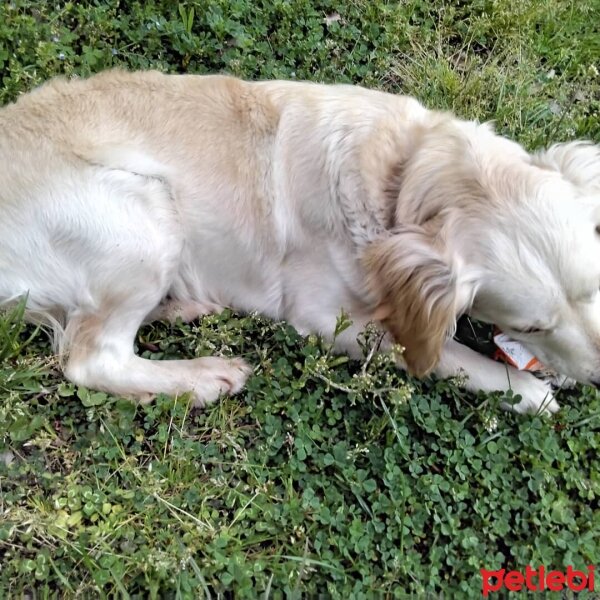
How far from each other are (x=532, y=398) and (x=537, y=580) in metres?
0.77

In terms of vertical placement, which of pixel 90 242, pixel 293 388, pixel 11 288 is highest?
pixel 90 242

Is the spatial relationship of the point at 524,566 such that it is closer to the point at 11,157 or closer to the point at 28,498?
the point at 28,498

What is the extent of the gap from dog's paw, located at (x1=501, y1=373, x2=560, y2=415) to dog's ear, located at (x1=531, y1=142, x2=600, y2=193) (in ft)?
2.95

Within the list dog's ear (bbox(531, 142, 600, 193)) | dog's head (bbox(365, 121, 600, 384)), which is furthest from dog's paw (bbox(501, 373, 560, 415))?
dog's ear (bbox(531, 142, 600, 193))

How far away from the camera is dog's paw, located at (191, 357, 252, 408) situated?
119 inches

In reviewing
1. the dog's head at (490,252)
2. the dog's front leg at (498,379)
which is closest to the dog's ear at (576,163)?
the dog's head at (490,252)

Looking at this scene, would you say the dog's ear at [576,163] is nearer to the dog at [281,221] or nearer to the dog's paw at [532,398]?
the dog at [281,221]

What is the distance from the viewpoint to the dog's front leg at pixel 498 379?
9.84ft

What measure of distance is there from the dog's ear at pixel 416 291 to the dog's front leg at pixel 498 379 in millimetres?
390

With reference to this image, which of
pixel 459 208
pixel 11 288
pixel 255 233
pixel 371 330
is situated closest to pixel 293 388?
pixel 371 330

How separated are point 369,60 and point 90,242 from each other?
221 cm

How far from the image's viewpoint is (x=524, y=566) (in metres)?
2.67

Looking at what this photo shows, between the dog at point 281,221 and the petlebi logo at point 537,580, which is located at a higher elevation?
the dog at point 281,221

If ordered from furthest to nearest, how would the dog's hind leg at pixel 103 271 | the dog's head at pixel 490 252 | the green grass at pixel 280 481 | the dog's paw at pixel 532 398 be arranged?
the dog's paw at pixel 532 398
the dog's hind leg at pixel 103 271
the green grass at pixel 280 481
the dog's head at pixel 490 252
